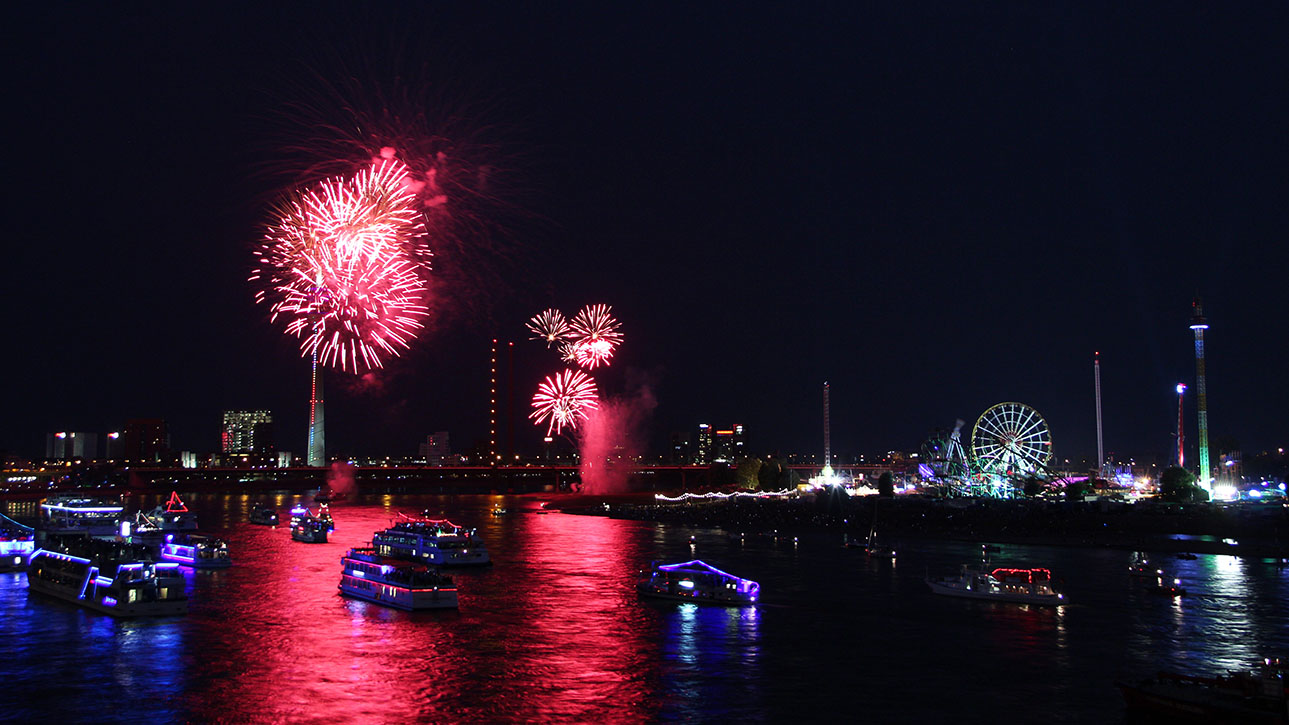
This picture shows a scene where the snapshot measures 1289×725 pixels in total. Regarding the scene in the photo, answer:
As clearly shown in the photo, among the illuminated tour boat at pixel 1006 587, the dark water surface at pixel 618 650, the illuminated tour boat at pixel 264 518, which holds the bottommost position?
the illuminated tour boat at pixel 264 518

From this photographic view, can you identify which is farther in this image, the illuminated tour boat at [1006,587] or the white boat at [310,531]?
the white boat at [310,531]

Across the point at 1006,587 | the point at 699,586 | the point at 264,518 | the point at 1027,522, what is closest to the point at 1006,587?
the point at 1006,587

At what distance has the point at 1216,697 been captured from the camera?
94.6 feet

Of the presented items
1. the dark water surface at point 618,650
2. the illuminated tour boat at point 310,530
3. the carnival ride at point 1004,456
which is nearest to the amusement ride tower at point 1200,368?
the carnival ride at point 1004,456

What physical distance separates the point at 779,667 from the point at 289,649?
20.4 meters

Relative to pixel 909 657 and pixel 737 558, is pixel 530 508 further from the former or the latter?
pixel 909 657

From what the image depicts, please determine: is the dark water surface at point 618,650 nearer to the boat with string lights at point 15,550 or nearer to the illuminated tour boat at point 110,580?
the illuminated tour boat at point 110,580

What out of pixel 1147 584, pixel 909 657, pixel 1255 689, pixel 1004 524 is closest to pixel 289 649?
pixel 909 657

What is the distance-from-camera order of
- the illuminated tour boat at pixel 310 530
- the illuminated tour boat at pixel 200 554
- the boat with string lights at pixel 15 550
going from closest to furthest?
the illuminated tour boat at pixel 200 554, the boat with string lights at pixel 15 550, the illuminated tour boat at pixel 310 530

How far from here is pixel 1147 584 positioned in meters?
59.5

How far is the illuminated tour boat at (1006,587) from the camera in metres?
52.1

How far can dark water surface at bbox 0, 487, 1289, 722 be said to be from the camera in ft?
103

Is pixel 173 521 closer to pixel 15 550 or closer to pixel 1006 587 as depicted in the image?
pixel 15 550

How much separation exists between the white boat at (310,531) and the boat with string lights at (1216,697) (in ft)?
244
